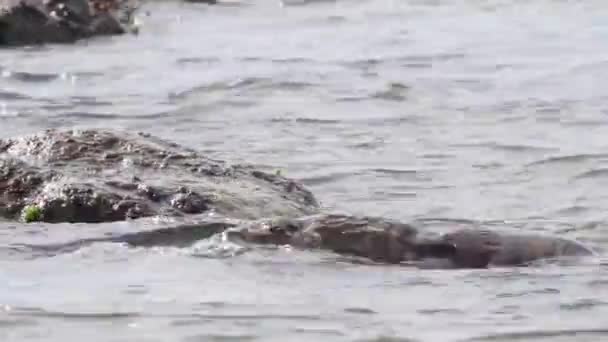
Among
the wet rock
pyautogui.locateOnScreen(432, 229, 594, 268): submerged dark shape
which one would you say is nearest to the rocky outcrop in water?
the wet rock

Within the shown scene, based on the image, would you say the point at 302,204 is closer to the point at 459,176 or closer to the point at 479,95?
the point at 459,176

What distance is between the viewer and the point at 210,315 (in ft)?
15.0

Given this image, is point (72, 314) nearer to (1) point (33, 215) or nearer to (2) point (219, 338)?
(2) point (219, 338)

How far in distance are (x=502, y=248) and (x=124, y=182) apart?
5.59ft

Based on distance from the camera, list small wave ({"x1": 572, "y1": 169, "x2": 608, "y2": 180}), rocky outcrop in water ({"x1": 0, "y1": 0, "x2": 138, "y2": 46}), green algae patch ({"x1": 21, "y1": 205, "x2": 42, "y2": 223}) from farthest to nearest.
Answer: rocky outcrop in water ({"x1": 0, "y1": 0, "x2": 138, "y2": 46})
small wave ({"x1": 572, "y1": 169, "x2": 608, "y2": 180})
green algae patch ({"x1": 21, "y1": 205, "x2": 42, "y2": 223})

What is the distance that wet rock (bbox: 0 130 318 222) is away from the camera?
6250 millimetres

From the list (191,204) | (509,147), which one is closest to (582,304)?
(191,204)

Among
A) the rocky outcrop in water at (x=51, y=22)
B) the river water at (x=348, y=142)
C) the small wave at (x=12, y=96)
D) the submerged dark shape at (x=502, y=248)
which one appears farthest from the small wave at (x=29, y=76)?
the submerged dark shape at (x=502, y=248)

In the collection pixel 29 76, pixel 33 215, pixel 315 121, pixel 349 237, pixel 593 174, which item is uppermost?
pixel 349 237

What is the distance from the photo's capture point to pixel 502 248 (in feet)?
18.6

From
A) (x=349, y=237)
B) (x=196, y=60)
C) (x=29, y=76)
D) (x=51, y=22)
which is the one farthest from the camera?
(x=51, y=22)

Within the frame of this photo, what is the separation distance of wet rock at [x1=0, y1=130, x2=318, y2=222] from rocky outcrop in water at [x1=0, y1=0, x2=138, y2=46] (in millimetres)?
7354

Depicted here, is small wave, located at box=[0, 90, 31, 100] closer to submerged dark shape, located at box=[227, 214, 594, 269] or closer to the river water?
the river water

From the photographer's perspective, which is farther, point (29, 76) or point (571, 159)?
point (29, 76)
